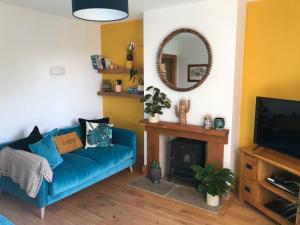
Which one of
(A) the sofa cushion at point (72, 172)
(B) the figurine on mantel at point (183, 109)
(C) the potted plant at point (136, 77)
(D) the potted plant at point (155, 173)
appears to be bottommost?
(D) the potted plant at point (155, 173)

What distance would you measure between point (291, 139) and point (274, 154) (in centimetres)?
29

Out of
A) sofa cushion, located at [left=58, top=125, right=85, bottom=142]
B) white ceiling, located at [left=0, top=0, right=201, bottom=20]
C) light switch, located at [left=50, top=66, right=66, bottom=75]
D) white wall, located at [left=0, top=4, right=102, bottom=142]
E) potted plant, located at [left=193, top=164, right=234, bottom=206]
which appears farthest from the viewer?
light switch, located at [left=50, top=66, right=66, bottom=75]

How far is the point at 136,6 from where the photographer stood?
10.7 ft

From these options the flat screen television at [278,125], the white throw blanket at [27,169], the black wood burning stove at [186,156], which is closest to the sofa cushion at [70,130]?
the white throw blanket at [27,169]

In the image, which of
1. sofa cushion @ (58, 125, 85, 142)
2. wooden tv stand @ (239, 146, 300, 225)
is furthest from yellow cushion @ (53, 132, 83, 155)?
wooden tv stand @ (239, 146, 300, 225)

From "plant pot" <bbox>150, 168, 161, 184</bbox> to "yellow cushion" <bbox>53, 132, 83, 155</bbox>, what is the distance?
1.09 m

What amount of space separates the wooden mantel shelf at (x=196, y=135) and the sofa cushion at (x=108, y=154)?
389 millimetres

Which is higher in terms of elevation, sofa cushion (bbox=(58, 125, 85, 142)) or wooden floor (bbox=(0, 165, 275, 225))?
sofa cushion (bbox=(58, 125, 85, 142))

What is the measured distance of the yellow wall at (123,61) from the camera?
408cm

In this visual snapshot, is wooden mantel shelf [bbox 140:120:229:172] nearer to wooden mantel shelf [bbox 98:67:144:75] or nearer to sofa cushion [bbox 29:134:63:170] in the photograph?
wooden mantel shelf [bbox 98:67:144:75]

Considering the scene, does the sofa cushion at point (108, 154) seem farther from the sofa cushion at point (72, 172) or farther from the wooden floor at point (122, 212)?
the wooden floor at point (122, 212)

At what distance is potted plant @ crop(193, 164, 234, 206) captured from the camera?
9.12 feet

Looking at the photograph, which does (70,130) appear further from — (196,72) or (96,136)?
(196,72)

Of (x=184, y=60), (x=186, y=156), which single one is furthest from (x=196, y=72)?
(x=186, y=156)
